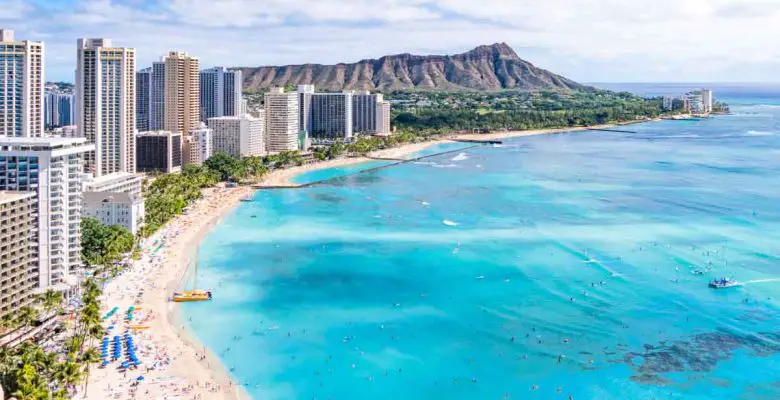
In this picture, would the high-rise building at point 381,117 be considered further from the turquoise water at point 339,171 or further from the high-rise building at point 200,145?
the high-rise building at point 200,145

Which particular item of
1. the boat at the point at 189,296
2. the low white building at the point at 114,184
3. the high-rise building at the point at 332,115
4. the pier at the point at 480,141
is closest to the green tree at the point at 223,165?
the low white building at the point at 114,184

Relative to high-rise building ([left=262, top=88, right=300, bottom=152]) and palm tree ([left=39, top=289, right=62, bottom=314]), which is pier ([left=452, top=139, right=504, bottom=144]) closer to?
high-rise building ([left=262, top=88, right=300, bottom=152])

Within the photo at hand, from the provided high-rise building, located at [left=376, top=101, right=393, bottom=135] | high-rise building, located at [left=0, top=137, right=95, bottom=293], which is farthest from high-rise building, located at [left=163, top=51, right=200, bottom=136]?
high-rise building, located at [left=0, top=137, right=95, bottom=293]

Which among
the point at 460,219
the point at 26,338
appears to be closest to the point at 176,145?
the point at 460,219

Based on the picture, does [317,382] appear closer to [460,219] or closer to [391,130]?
[460,219]

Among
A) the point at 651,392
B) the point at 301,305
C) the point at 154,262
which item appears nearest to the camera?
the point at 651,392
